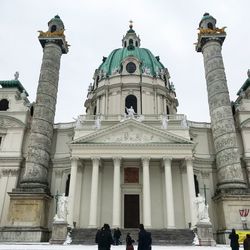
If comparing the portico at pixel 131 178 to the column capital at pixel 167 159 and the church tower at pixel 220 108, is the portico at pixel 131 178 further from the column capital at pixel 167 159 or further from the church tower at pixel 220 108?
the church tower at pixel 220 108

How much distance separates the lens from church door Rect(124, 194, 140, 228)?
82.3 ft

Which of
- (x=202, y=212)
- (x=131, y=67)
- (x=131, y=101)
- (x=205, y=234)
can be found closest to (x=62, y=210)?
(x=202, y=212)

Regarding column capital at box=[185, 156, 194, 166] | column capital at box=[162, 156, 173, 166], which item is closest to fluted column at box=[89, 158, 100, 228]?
column capital at box=[162, 156, 173, 166]

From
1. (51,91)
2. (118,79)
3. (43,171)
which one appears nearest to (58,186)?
(43,171)

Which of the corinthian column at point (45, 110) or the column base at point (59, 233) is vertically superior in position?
the corinthian column at point (45, 110)

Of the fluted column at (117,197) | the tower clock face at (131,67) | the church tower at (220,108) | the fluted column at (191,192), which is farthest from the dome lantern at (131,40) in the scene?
the fluted column at (191,192)

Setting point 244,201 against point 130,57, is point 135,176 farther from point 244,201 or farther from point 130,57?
point 130,57

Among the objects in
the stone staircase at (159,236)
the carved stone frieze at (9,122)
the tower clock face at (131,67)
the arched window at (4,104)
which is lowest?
the stone staircase at (159,236)

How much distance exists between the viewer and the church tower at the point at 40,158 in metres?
22.8

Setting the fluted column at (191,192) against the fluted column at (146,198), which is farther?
the fluted column at (146,198)

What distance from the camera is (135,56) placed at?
124 feet

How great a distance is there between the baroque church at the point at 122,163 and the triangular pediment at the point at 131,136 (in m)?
0.09

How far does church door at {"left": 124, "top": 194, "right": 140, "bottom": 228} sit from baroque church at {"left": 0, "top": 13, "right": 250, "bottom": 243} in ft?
0.29

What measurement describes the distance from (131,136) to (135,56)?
15.7 meters
